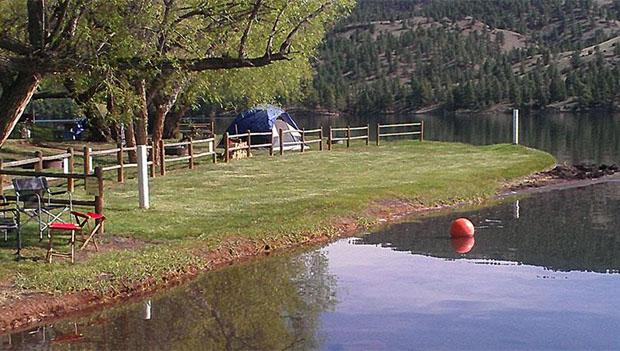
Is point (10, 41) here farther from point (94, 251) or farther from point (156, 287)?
point (156, 287)

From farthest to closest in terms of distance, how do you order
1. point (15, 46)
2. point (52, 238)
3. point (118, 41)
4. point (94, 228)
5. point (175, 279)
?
point (94, 228), point (118, 41), point (175, 279), point (15, 46), point (52, 238)

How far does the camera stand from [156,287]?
13.7 m

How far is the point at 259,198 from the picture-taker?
22156 millimetres

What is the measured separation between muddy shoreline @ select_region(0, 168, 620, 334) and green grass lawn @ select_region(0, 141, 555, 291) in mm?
191

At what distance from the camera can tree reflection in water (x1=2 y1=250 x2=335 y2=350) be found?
1062cm

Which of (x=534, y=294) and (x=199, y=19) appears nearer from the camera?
(x=534, y=294)

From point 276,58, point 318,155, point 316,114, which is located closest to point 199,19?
point 276,58

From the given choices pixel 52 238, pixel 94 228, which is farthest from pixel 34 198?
pixel 94 228

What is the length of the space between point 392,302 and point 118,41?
628cm

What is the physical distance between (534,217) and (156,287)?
11327 mm

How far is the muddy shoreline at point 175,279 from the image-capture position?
465 inches

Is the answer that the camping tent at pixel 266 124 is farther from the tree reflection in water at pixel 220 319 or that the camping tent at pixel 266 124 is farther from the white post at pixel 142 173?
the tree reflection in water at pixel 220 319

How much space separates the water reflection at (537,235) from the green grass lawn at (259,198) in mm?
1797

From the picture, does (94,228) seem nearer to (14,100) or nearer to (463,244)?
(14,100)
